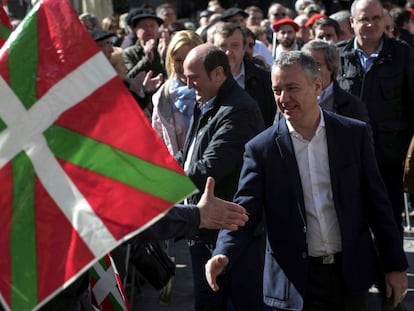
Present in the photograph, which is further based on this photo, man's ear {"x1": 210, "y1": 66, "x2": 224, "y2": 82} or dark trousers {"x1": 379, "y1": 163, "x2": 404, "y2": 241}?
dark trousers {"x1": 379, "y1": 163, "x2": 404, "y2": 241}

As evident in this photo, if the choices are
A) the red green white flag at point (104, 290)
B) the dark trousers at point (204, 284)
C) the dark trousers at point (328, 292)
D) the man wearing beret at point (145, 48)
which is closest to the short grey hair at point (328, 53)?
the dark trousers at point (204, 284)

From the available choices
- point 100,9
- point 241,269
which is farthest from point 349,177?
point 100,9

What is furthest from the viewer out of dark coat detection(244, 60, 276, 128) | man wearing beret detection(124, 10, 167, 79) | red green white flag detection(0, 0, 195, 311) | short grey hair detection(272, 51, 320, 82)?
man wearing beret detection(124, 10, 167, 79)

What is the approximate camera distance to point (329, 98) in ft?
21.5

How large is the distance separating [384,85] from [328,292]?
10.0ft

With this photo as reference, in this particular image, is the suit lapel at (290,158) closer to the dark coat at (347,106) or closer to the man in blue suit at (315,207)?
the man in blue suit at (315,207)

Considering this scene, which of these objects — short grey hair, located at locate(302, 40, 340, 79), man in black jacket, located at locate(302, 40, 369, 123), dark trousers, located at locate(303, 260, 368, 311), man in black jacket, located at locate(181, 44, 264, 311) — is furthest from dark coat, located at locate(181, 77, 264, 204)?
dark trousers, located at locate(303, 260, 368, 311)

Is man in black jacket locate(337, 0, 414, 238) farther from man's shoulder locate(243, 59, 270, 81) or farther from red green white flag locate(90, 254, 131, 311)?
red green white flag locate(90, 254, 131, 311)

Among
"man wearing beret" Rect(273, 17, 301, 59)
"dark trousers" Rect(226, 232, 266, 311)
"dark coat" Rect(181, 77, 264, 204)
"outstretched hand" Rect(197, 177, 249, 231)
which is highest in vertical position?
"outstretched hand" Rect(197, 177, 249, 231)

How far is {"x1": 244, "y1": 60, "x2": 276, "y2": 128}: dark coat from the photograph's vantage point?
25.8 ft

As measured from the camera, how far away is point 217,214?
13.0 feet

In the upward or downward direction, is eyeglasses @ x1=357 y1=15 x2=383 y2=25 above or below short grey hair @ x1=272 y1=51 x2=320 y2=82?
below

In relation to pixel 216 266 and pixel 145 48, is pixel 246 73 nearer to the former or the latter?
pixel 145 48

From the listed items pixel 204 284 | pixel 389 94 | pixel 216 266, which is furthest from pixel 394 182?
pixel 216 266
